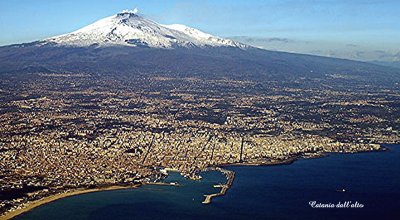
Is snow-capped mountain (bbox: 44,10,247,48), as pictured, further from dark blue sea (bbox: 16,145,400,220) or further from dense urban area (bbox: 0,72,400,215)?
dark blue sea (bbox: 16,145,400,220)

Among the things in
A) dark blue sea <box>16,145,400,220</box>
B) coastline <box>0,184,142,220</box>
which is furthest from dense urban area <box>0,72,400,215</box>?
dark blue sea <box>16,145,400,220</box>

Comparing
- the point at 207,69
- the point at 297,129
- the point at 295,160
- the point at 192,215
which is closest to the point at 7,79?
the point at 207,69

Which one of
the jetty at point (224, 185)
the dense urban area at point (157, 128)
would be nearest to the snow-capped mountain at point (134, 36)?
the dense urban area at point (157, 128)

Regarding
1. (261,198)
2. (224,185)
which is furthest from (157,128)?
(261,198)

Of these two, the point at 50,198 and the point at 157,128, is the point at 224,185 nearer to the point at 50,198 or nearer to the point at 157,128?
the point at 50,198

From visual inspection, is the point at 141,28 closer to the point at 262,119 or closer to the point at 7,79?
the point at 7,79

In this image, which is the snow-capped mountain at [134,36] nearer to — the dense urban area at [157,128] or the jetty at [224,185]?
the dense urban area at [157,128]
